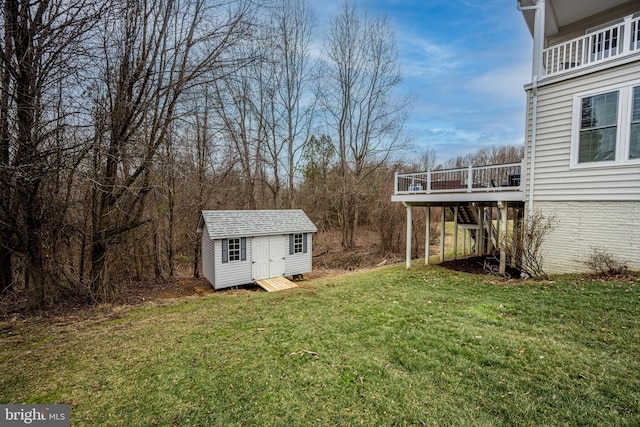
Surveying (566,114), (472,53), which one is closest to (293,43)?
(472,53)

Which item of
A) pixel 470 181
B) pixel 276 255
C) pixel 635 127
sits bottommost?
pixel 276 255

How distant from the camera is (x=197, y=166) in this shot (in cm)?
1229

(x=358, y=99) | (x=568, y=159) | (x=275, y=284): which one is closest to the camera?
(x=568, y=159)

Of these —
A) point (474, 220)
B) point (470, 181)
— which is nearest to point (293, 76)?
point (474, 220)

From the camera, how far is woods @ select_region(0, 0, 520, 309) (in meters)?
5.52

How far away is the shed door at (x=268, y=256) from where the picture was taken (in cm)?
1052

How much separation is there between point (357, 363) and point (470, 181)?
21.2ft

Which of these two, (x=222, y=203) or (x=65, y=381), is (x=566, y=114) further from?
(x=222, y=203)

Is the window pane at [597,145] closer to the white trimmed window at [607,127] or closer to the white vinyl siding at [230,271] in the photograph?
the white trimmed window at [607,127]

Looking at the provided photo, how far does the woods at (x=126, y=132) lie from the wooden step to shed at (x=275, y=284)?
3857mm

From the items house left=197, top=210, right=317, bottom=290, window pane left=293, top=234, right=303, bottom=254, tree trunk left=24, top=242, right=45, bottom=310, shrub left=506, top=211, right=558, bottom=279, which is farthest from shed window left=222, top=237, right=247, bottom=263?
shrub left=506, top=211, right=558, bottom=279

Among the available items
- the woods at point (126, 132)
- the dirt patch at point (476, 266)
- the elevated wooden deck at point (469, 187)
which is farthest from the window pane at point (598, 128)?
the woods at point (126, 132)

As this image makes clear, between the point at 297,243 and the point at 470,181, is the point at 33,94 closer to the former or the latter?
the point at 297,243

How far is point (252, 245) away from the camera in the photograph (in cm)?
1041
